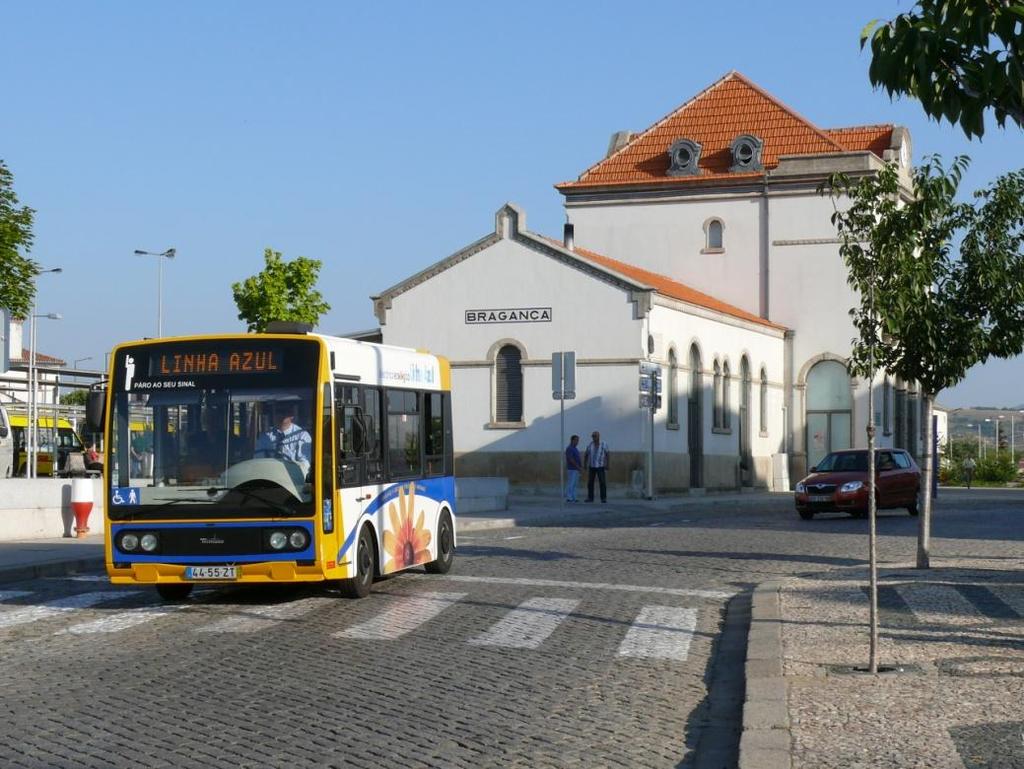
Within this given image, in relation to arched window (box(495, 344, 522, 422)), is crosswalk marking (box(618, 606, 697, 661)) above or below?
below

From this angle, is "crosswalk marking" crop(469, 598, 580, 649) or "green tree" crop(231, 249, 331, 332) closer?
"crosswalk marking" crop(469, 598, 580, 649)

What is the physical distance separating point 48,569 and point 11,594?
8.47 ft

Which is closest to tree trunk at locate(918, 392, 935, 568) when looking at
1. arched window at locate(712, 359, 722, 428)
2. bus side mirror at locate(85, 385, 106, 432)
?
bus side mirror at locate(85, 385, 106, 432)

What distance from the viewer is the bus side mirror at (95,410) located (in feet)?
52.9

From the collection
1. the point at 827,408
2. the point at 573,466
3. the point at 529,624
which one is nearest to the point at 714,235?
the point at 827,408

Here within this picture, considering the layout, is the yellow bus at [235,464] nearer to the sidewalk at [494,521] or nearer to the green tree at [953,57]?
the sidewalk at [494,521]

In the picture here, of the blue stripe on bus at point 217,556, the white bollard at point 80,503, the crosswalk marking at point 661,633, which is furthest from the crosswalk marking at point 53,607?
the white bollard at point 80,503

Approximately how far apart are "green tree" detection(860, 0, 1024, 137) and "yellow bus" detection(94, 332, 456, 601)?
26.8 feet

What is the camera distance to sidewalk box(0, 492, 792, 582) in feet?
67.6

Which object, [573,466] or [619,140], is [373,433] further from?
[619,140]

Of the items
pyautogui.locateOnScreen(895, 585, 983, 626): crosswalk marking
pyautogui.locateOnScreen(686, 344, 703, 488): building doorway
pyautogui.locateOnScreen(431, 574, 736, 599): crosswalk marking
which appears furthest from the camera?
pyautogui.locateOnScreen(686, 344, 703, 488): building doorway

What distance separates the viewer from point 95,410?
16.2 metres

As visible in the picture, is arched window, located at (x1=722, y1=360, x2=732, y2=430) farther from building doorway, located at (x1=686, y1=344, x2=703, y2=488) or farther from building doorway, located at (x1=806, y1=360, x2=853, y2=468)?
building doorway, located at (x1=806, y1=360, x2=853, y2=468)

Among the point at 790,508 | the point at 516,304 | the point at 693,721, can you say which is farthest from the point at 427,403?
the point at 516,304
